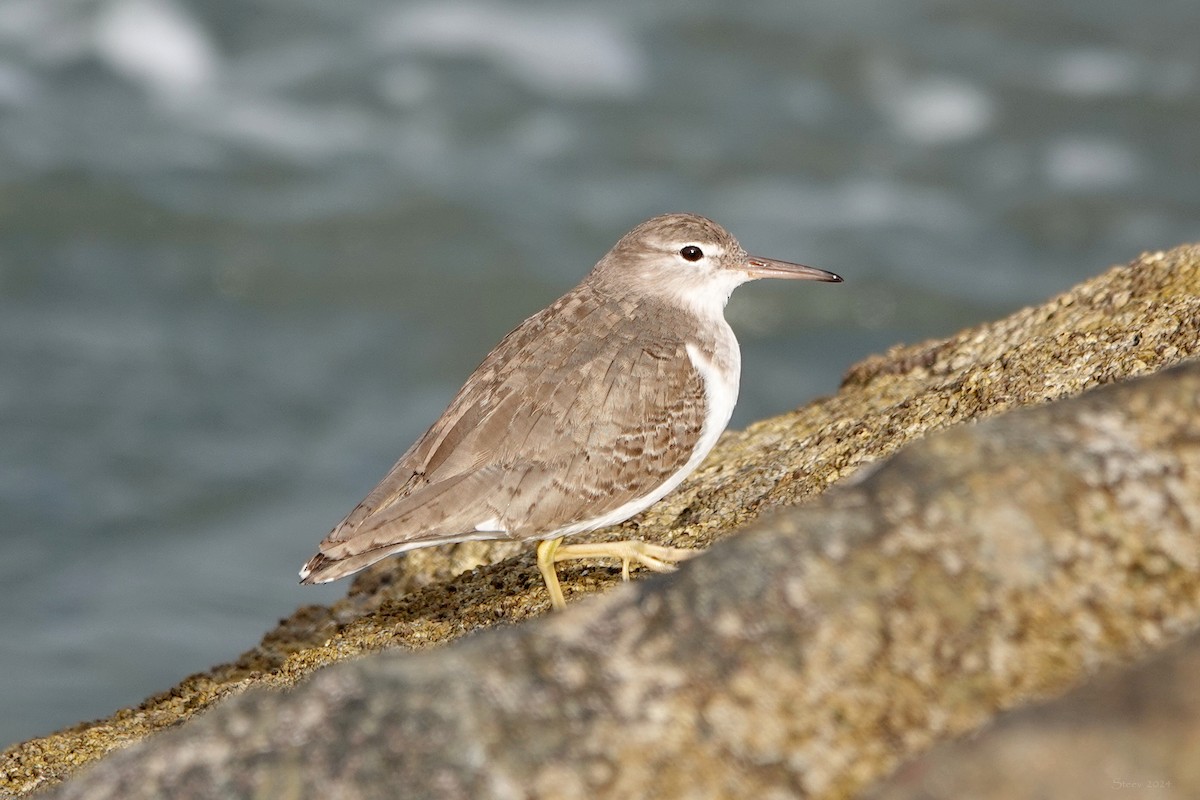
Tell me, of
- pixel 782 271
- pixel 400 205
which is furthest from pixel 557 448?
pixel 400 205

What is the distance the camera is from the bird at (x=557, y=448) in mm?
6125

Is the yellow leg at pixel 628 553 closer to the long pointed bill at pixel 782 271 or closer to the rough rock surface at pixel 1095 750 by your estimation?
the long pointed bill at pixel 782 271

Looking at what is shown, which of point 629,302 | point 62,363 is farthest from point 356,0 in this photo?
point 629,302

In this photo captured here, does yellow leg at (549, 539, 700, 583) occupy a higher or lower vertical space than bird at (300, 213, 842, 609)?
lower

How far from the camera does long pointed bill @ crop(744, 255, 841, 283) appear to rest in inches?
311

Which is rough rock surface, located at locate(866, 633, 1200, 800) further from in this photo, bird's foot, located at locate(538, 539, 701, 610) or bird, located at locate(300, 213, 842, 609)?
bird, located at locate(300, 213, 842, 609)

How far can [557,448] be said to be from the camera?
6.30 m

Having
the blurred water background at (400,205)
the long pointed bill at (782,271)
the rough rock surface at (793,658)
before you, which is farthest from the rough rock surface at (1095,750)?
the blurred water background at (400,205)

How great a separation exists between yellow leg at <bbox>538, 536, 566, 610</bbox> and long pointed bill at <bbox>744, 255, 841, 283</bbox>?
233 centimetres

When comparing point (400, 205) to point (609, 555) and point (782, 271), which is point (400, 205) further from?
point (609, 555)

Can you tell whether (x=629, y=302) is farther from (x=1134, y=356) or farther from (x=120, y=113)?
(x=120, y=113)

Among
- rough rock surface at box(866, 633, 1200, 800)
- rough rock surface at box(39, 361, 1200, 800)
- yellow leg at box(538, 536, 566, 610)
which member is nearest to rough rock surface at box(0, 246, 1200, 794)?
yellow leg at box(538, 536, 566, 610)

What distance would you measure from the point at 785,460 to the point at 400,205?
1347 cm

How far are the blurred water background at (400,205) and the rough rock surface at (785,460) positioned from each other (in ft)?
21.4
